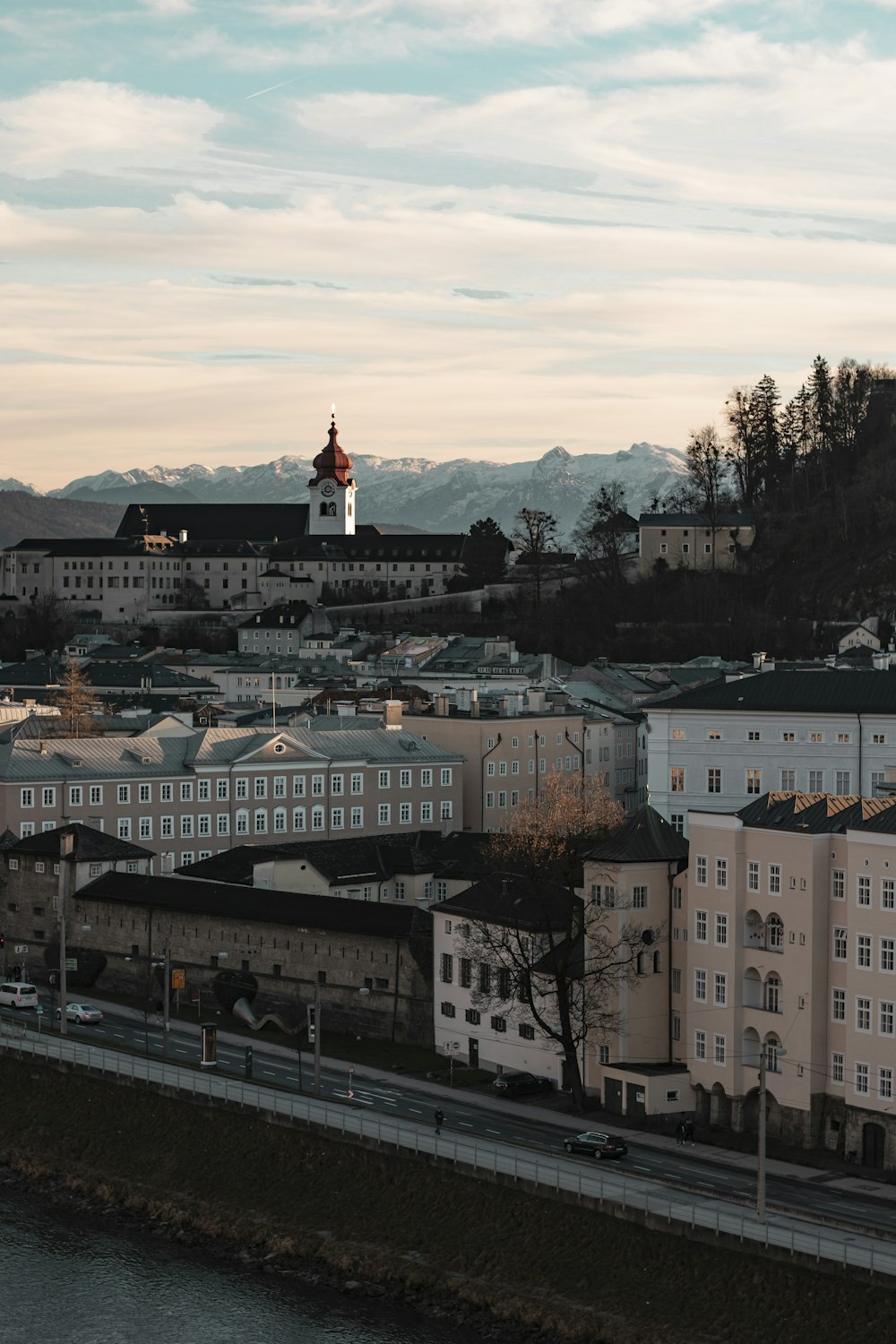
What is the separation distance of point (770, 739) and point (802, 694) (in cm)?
214

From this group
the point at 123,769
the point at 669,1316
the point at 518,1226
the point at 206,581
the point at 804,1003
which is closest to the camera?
the point at 669,1316

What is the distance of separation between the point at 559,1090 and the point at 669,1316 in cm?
1611

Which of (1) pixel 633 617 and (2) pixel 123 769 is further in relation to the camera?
(1) pixel 633 617

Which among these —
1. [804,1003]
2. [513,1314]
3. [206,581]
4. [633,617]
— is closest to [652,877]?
[804,1003]

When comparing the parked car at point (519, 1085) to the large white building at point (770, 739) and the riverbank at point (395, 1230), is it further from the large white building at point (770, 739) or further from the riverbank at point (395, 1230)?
the large white building at point (770, 739)

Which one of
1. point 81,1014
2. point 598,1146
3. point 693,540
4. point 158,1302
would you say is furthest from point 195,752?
point 693,540

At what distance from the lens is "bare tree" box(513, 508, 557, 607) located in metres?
172

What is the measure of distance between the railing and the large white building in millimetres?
29583

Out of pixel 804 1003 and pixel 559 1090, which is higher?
pixel 804 1003

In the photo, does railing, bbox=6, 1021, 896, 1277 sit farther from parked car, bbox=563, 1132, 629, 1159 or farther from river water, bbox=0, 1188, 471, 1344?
river water, bbox=0, 1188, 471, 1344

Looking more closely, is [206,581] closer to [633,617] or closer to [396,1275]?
[633,617]

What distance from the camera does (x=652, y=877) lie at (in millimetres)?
56562

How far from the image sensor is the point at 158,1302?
4681 cm

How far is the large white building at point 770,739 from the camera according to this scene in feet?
264
